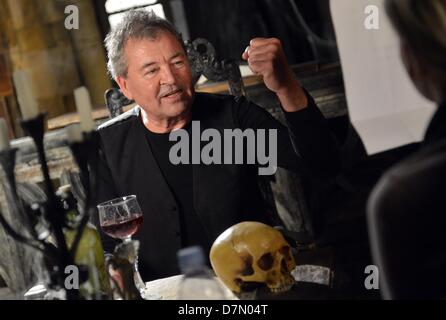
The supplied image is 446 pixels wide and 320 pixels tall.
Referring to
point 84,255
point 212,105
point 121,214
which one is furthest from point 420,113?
point 84,255

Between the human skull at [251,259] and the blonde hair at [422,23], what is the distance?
0.51 meters

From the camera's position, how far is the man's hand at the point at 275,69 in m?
1.57

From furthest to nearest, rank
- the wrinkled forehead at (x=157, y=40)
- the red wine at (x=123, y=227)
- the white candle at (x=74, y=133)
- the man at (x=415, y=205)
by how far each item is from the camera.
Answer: the wrinkled forehead at (x=157, y=40) < the red wine at (x=123, y=227) < the white candle at (x=74, y=133) < the man at (x=415, y=205)

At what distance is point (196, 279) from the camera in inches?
44.5

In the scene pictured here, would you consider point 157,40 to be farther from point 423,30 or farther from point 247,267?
point 423,30

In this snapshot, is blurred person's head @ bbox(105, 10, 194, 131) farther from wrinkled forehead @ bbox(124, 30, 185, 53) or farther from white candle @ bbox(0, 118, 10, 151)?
white candle @ bbox(0, 118, 10, 151)

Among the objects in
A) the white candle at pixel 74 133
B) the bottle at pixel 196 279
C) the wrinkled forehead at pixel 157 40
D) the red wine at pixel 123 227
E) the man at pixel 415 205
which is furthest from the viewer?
the wrinkled forehead at pixel 157 40

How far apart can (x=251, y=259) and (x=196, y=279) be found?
0.64 ft

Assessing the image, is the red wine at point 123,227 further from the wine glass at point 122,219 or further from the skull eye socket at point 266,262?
the skull eye socket at point 266,262

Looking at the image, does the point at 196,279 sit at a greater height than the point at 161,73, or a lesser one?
lesser

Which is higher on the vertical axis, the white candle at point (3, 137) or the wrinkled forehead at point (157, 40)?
the wrinkled forehead at point (157, 40)

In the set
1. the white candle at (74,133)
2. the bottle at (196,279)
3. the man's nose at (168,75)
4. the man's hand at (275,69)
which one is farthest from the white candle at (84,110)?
the man's nose at (168,75)

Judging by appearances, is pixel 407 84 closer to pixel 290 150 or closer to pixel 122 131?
pixel 290 150

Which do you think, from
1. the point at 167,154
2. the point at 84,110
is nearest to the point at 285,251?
the point at 84,110
